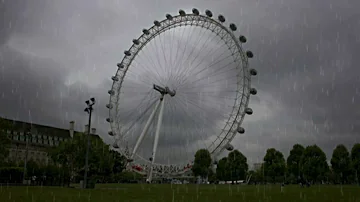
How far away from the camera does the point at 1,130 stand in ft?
165

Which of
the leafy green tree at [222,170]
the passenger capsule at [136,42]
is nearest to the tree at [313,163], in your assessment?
the leafy green tree at [222,170]

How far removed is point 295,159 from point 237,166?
45.1 ft

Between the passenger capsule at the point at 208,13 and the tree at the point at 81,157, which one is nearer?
the passenger capsule at the point at 208,13

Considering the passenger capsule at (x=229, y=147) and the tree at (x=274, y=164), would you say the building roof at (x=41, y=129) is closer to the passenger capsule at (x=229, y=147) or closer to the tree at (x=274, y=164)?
the tree at (x=274, y=164)

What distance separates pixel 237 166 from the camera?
8744 centimetres

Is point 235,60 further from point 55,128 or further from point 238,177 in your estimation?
point 55,128

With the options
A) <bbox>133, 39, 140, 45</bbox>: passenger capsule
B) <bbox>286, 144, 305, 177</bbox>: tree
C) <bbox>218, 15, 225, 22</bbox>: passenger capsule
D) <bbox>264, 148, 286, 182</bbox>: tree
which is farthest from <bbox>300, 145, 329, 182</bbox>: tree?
<bbox>133, 39, 140, 45</bbox>: passenger capsule

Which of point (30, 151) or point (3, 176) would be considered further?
point (30, 151)

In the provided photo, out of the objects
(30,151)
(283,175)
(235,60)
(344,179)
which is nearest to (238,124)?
(235,60)

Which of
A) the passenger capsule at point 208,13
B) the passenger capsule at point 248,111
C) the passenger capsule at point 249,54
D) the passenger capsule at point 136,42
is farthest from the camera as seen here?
the passenger capsule at point 136,42

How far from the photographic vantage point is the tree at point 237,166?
86775 mm

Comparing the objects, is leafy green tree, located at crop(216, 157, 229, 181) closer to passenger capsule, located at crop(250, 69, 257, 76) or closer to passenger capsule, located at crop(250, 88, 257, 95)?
passenger capsule, located at crop(250, 88, 257, 95)

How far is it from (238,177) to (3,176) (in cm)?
5434

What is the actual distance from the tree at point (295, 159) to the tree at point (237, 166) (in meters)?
10.5
